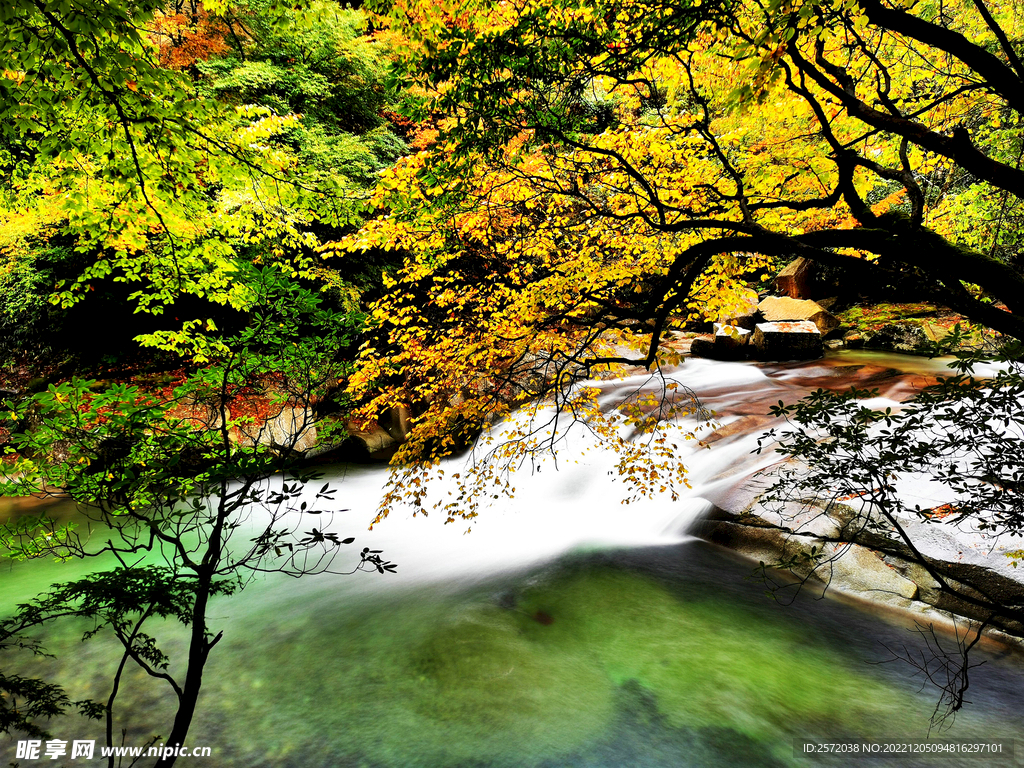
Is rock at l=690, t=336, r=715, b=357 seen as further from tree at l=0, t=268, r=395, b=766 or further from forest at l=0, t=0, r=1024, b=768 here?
tree at l=0, t=268, r=395, b=766

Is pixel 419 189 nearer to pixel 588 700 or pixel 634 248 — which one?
pixel 634 248

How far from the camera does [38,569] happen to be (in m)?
6.73

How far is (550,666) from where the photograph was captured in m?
4.72

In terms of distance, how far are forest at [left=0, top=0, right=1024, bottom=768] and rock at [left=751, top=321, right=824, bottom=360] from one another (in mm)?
2320

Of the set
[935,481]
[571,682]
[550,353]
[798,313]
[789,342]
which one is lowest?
[571,682]

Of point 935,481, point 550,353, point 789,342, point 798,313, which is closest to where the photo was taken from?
point 935,481

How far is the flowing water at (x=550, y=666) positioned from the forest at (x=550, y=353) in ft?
0.14

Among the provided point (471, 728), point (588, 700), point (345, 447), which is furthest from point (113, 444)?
point (345, 447)

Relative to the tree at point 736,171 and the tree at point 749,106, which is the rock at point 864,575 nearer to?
the tree at point 736,171

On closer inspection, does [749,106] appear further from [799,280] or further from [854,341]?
[799,280]

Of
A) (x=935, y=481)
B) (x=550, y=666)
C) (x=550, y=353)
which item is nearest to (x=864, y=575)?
(x=935, y=481)

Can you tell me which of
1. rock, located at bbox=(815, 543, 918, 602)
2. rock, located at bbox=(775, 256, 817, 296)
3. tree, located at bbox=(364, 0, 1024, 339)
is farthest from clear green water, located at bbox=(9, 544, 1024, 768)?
rock, located at bbox=(775, 256, 817, 296)

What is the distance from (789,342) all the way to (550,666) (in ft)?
33.6

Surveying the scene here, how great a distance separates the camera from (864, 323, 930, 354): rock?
11828mm
